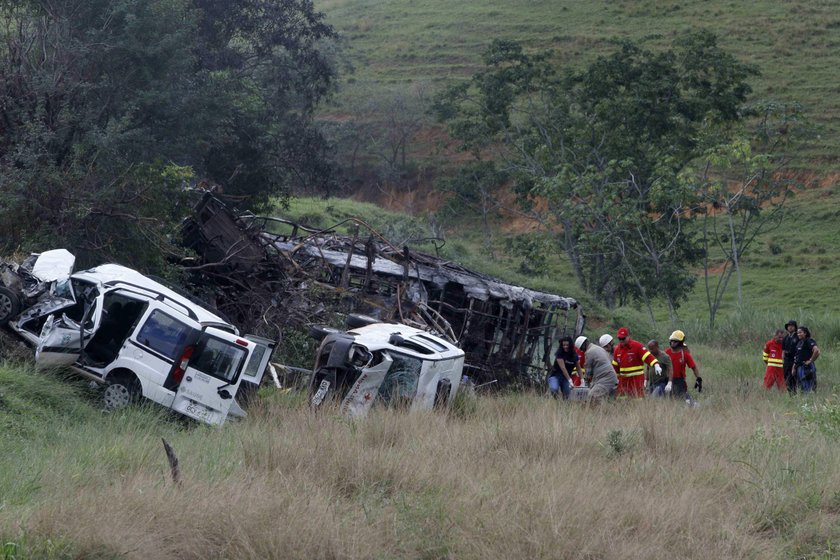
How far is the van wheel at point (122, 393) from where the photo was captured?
446 inches

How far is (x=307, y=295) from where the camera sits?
15359 millimetres

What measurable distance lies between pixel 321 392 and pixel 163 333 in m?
2.00

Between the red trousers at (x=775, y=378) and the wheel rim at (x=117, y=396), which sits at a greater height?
the wheel rim at (x=117, y=396)

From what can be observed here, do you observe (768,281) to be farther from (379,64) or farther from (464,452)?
(379,64)

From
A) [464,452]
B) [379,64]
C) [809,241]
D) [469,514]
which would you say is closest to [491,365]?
[464,452]

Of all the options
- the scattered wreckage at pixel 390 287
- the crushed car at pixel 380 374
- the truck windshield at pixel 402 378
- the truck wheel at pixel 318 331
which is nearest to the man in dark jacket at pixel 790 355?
the scattered wreckage at pixel 390 287

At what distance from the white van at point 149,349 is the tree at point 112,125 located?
3850mm

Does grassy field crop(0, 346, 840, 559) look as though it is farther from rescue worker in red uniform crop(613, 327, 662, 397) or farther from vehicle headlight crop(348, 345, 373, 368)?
rescue worker in red uniform crop(613, 327, 662, 397)

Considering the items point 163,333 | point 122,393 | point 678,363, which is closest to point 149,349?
point 163,333

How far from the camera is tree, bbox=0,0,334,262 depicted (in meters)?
15.4

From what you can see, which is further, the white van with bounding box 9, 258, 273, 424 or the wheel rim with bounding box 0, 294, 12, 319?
the wheel rim with bounding box 0, 294, 12, 319

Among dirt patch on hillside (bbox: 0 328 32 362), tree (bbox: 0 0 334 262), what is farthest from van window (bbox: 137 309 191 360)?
tree (bbox: 0 0 334 262)

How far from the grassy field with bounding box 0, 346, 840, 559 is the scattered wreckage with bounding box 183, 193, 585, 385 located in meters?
4.20

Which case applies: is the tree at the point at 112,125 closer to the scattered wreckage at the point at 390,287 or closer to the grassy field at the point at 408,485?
the scattered wreckage at the point at 390,287
